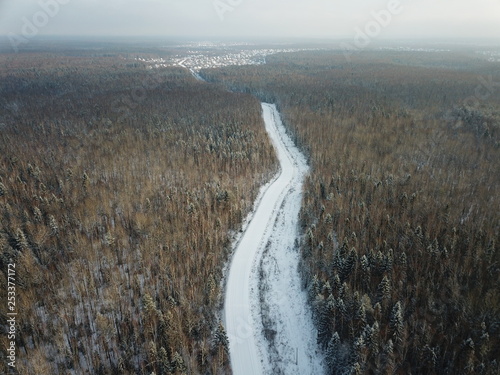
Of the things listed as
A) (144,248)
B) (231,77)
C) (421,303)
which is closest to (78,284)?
(144,248)

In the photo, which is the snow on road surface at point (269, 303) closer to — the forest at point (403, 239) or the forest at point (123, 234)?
the forest at point (403, 239)

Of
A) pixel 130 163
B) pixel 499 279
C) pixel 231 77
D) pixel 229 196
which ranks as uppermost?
pixel 231 77

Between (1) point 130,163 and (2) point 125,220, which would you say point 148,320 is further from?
(1) point 130,163

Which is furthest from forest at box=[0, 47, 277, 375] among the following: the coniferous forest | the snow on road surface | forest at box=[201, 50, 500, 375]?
forest at box=[201, 50, 500, 375]

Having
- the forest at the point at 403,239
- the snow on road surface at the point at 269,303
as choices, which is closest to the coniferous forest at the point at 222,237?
the forest at the point at 403,239

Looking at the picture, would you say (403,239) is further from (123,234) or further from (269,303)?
(123,234)

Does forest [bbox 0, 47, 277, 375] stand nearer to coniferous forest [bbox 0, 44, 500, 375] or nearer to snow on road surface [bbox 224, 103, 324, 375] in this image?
coniferous forest [bbox 0, 44, 500, 375]
